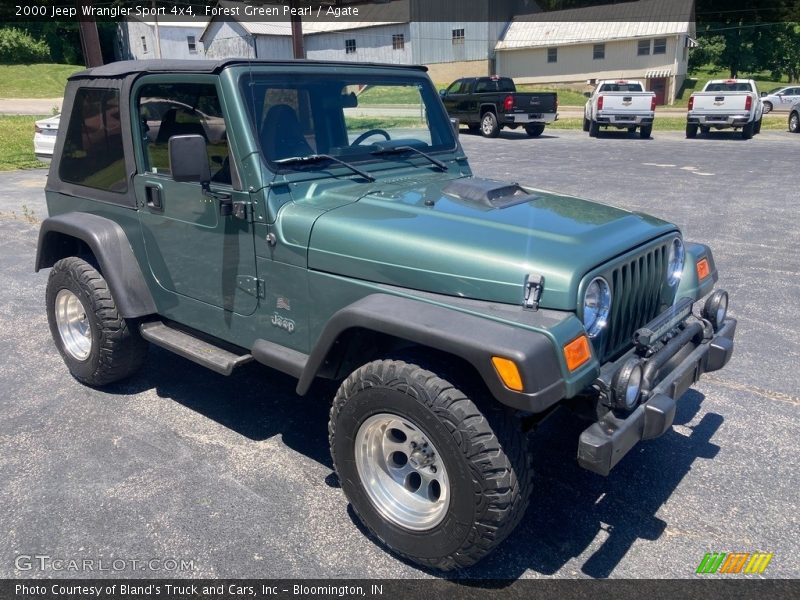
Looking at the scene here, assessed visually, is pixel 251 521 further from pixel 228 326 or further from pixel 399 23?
pixel 399 23

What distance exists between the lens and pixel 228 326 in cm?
367

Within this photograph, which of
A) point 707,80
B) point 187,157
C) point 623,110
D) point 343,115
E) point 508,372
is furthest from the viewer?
point 707,80

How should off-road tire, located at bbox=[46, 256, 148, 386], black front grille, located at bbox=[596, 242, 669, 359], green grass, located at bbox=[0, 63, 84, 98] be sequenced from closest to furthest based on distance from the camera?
black front grille, located at bbox=[596, 242, 669, 359] < off-road tire, located at bbox=[46, 256, 148, 386] < green grass, located at bbox=[0, 63, 84, 98]

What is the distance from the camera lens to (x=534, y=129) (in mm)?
21656

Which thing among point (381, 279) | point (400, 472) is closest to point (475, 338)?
point (381, 279)

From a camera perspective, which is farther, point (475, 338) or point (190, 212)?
point (190, 212)

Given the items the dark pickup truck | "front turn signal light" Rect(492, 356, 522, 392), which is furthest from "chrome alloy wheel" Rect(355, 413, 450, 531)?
the dark pickup truck

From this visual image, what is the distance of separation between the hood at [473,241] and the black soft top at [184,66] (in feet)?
2.88

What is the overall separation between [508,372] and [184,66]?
241 cm

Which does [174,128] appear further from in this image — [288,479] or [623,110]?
[623,110]

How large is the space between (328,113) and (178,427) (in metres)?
2.03

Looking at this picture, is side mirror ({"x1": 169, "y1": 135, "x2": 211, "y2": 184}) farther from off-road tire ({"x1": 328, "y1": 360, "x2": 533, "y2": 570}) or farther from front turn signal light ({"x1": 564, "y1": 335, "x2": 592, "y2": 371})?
front turn signal light ({"x1": 564, "y1": 335, "x2": 592, "y2": 371})

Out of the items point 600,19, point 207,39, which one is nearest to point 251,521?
point 600,19

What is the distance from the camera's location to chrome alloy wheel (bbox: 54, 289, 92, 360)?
15.3 ft
